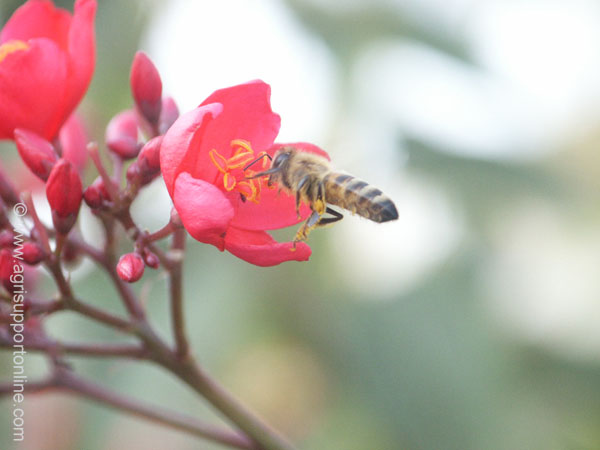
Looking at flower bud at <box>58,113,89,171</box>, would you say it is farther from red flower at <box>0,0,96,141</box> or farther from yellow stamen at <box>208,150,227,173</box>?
yellow stamen at <box>208,150,227,173</box>

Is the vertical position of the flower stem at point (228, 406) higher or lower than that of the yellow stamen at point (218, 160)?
lower

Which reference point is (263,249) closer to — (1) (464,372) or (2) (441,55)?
(1) (464,372)

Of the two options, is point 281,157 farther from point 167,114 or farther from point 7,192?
point 7,192

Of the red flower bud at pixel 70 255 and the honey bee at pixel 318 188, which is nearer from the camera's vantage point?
the honey bee at pixel 318 188

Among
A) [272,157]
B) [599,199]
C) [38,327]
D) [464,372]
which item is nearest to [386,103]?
[599,199]

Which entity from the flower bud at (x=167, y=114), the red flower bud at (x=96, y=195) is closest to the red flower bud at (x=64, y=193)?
the red flower bud at (x=96, y=195)

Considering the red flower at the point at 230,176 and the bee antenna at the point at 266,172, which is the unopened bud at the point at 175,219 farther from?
the bee antenna at the point at 266,172
